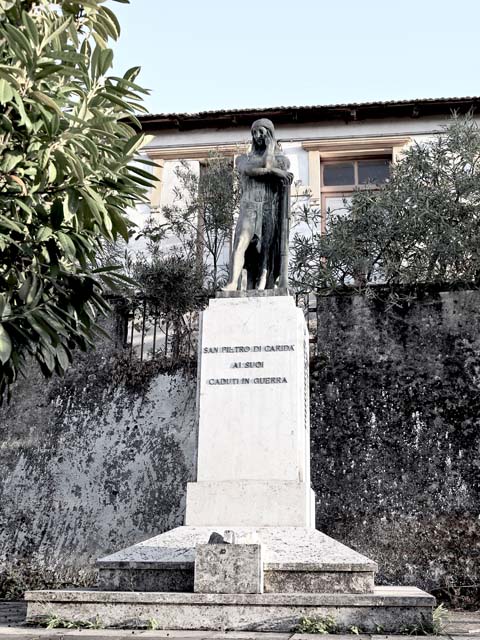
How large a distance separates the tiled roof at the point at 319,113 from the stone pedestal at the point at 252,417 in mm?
9824

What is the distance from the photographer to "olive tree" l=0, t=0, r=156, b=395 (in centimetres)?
529

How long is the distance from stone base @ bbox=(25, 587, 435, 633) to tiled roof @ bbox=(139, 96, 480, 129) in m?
12.5

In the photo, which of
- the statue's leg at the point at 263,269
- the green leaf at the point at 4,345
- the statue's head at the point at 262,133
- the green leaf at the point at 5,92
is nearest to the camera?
the green leaf at the point at 5,92

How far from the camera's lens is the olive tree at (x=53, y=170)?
5.29m

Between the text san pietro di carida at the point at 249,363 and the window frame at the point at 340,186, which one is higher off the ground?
the window frame at the point at 340,186

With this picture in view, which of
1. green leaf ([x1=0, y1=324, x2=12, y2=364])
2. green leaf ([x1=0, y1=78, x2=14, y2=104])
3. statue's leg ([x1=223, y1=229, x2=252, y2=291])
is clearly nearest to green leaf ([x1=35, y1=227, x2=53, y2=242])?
green leaf ([x1=0, y1=324, x2=12, y2=364])

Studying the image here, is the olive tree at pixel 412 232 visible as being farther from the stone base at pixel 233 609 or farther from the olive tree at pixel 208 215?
the stone base at pixel 233 609

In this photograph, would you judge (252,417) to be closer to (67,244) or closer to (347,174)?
(67,244)

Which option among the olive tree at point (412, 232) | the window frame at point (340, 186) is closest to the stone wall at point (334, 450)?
the olive tree at point (412, 232)

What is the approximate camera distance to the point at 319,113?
1584 centimetres

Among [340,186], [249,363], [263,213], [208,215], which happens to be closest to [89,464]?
[249,363]

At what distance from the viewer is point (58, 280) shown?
611 centimetres

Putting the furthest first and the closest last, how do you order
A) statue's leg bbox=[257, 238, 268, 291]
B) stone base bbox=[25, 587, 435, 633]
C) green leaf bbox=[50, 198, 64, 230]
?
statue's leg bbox=[257, 238, 268, 291]
green leaf bbox=[50, 198, 64, 230]
stone base bbox=[25, 587, 435, 633]

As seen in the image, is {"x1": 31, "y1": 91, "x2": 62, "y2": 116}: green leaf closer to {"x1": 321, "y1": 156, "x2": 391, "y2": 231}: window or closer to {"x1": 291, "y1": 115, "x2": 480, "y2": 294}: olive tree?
{"x1": 291, "y1": 115, "x2": 480, "y2": 294}: olive tree
